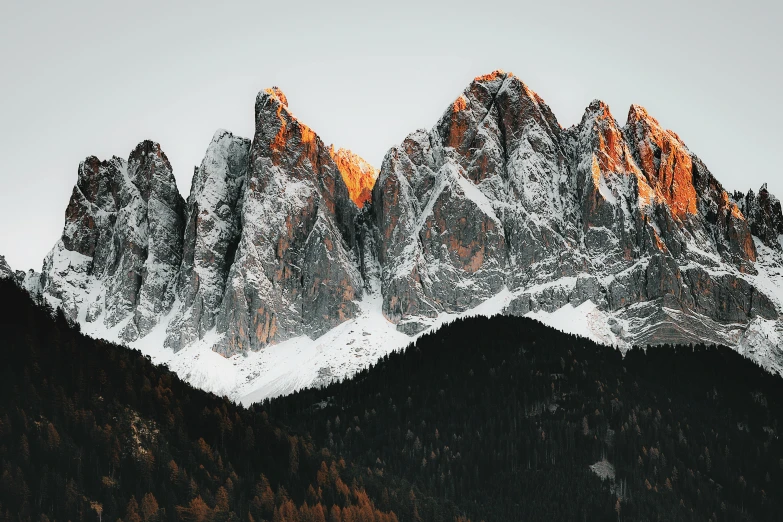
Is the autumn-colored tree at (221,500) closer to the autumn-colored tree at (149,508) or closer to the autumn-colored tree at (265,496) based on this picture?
the autumn-colored tree at (265,496)

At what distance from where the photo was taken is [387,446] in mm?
180000

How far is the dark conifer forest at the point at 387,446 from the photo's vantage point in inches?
5108

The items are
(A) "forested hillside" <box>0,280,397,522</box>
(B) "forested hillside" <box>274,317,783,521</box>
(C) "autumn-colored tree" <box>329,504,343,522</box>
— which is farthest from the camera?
(B) "forested hillside" <box>274,317,783,521</box>

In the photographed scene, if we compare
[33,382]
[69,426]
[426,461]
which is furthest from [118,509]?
[426,461]

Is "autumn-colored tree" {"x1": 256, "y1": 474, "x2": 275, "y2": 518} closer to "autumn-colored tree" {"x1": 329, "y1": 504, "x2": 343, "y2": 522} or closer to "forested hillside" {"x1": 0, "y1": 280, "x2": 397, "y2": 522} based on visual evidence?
→ "forested hillside" {"x1": 0, "y1": 280, "x2": 397, "y2": 522}

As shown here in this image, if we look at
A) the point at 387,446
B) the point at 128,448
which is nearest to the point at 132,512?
the point at 128,448

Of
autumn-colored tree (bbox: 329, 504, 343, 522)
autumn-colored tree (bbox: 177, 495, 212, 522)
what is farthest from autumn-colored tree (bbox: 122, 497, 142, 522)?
autumn-colored tree (bbox: 329, 504, 343, 522)

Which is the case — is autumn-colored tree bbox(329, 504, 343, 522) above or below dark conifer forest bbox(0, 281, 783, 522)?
below

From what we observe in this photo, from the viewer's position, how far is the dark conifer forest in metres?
130

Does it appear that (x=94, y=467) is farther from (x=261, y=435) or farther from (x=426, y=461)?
(x=426, y=461)

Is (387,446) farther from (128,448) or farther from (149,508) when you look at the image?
(149,508)

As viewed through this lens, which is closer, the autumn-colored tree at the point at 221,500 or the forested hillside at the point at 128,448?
the forested hillside at the point at 128,448

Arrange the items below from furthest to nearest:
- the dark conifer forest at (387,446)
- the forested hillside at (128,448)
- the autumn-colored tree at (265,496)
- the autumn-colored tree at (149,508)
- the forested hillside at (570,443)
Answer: the forested hillside at (570,443) < the autumn-colored tree at (265,496) < the dark conifer forest at (387,446) < the forested hillside at (128,448) < the autumn-colored tree at (149,508)

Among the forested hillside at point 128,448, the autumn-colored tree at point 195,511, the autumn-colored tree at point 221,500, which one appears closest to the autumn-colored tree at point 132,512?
the forested hillside at point 128,448
